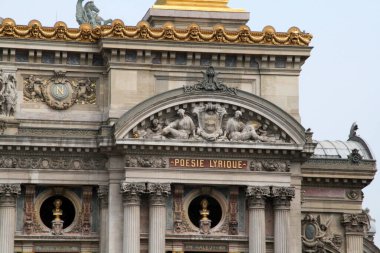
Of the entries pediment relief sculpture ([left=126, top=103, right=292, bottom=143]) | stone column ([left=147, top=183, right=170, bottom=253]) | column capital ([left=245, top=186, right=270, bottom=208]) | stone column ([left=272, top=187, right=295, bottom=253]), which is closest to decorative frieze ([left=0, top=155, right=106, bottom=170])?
pediment relief sculpture ([left=126, top=103, right=292, bottom=143])

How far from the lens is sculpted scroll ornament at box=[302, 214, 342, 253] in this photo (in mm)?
79938

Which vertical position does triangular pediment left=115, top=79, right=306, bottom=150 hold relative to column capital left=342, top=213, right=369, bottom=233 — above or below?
above

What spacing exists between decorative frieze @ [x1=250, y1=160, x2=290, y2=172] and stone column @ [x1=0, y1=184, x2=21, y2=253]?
9.39 meters

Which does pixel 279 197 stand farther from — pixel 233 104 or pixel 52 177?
pixel 52 177

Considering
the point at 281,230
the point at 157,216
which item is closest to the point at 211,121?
the point at 157,216

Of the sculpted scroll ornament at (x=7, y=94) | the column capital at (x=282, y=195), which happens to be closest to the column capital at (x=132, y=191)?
the column capital at (x=282, y=195)

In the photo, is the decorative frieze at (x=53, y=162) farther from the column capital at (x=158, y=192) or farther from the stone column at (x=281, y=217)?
the stone column at (x=281, y=217)

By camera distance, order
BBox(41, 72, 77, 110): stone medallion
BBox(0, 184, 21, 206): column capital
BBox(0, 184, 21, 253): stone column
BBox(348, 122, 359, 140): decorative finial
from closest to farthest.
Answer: BBox(0, 184, 21, 253): stone column, BBox(0, 184, 21, 206): column capital, BBox(41, 72, 77, 110): stone medallion, BBox(348, 122, 359, 140): decorative finial

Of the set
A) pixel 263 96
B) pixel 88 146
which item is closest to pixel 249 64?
pixel 263 96

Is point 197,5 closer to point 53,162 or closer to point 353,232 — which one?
point 53,162

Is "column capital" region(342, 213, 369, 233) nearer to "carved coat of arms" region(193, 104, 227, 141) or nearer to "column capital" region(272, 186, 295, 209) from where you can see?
"column capital" region(272, 186, 295, 209)

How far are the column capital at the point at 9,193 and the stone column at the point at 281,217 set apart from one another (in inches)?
399

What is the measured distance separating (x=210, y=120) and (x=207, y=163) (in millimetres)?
1708

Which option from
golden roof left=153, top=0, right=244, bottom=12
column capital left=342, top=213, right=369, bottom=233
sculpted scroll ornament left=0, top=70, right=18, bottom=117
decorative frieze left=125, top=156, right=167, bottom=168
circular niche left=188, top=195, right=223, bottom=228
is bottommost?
circular niche left=188, top=195, right=223, bottom=228
